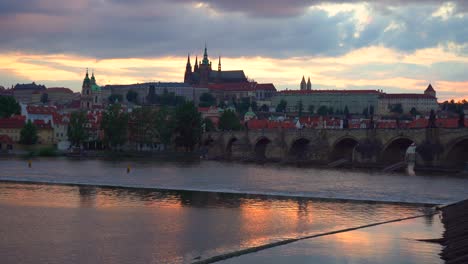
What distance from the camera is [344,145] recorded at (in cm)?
6650

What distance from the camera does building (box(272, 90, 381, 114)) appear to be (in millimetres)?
186375

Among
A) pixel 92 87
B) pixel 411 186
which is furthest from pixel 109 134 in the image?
pixel 92 87

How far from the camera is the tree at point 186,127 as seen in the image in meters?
78.3

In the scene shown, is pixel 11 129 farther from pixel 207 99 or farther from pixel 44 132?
pixel 207 99

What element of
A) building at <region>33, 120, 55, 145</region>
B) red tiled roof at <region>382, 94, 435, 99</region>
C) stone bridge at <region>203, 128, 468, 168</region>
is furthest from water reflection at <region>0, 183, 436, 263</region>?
red tiled roof at <region>382, 94, 435, 99</region>

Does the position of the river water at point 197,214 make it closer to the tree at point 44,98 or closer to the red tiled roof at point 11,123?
the red tiled roof at point 11,123

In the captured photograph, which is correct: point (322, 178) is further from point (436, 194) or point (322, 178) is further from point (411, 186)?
point (436, 194)

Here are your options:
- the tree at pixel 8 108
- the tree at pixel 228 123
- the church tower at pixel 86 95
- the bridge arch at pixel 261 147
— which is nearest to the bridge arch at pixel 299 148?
the bridge arch at pixel 261 147

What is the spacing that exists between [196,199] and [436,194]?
38.4 ft

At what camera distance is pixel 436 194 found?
122 ft

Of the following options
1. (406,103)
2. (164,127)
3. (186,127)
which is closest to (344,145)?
(186,127)

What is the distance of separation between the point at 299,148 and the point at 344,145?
6.96m

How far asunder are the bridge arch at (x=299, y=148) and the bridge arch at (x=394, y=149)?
978 centimetres

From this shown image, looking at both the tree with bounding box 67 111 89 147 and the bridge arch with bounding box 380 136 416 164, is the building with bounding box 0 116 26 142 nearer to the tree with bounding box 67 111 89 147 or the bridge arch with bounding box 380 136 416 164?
the tree with bounding box 67 111 89 147
